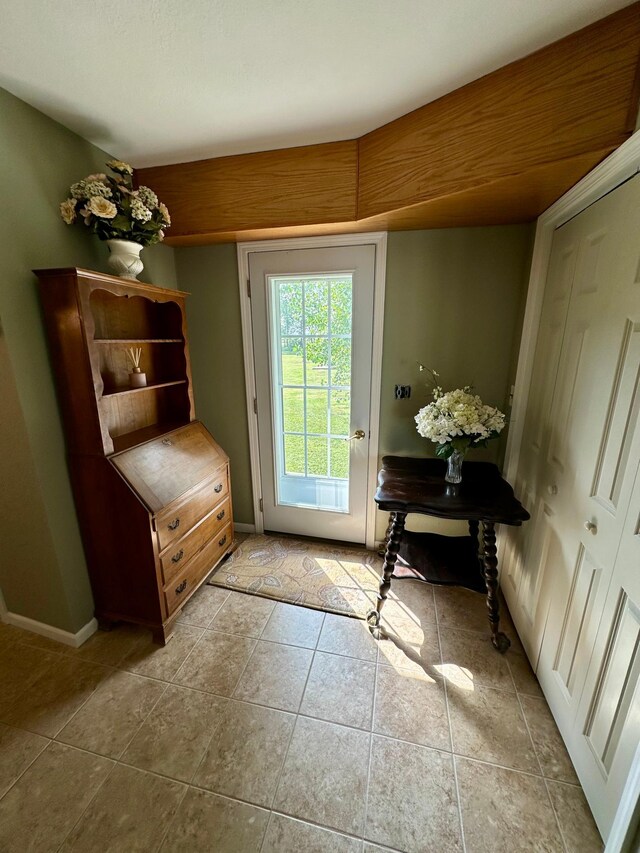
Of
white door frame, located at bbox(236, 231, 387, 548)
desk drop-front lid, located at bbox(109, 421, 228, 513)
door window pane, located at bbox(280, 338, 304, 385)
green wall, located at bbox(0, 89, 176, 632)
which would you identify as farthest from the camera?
door window pane, located at bbox(280, 338, 304, 385)

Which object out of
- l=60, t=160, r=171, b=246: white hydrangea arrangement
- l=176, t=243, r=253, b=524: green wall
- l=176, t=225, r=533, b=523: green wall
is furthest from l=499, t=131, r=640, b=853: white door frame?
l=60, t=160, r=171, b=246: white hydrangea arrangement

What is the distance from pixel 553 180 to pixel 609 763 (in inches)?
77.3

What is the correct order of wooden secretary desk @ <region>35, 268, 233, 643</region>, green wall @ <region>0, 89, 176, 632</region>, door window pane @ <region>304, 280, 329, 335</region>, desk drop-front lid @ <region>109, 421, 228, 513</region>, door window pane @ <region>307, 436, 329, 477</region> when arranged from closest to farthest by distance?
green wall @ <region>0, 89, 176, 632</region>
wooden secretary desk @ <region>35, 268, 233, 643</region>
desk drop-front lid @ <region>109, 421, 228, 513</region>
door window pane @ <region>304, 280, 329, 335</region>
door window pane @ <region>307, 436, 329, 477</region>

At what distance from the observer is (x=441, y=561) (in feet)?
5.85

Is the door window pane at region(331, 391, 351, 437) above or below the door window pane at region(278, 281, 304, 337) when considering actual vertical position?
below

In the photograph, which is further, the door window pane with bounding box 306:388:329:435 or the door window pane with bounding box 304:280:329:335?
the door window pane with bounding box 306:388:329:435

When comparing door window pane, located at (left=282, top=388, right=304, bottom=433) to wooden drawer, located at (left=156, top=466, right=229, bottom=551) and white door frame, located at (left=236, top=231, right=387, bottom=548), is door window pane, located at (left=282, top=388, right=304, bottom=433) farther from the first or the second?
wooden drawer, located at (left=156, top=466, right=229, bottom=551)

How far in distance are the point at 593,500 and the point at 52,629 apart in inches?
98.5

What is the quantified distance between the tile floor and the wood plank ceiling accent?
2087 millimetres

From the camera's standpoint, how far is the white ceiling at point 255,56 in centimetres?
99

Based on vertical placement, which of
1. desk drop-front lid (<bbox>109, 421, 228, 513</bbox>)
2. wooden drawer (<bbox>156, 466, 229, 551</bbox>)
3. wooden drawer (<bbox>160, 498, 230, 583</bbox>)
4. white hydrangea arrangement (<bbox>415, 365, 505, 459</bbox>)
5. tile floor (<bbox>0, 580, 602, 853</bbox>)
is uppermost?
Answer: white hydrangea arrangement (<bbox>415, 365, 505, 459</bbox>)

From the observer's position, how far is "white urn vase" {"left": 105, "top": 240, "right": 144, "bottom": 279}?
159cm

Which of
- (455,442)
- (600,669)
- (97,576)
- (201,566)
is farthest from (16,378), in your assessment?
(600,669)

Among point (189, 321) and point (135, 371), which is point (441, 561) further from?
point (189, 321)
